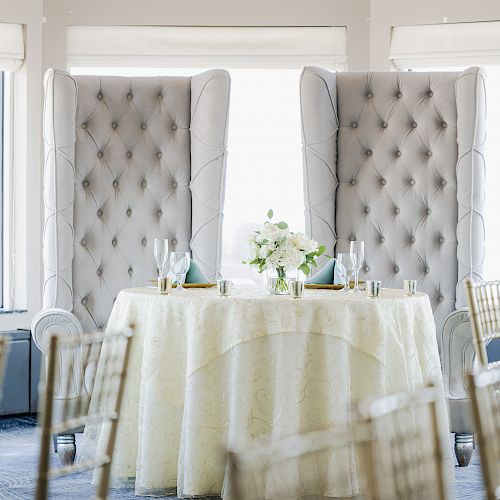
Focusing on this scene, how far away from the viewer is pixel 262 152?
527cm

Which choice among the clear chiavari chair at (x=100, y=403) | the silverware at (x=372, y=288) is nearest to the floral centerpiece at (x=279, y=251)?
the silverware at (x=372, y=288)

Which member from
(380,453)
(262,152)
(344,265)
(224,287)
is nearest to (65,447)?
(224,287)

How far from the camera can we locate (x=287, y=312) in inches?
114

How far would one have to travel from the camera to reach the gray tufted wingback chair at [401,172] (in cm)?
423

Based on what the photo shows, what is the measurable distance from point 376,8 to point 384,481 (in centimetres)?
436

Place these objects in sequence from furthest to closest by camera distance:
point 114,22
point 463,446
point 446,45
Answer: point 114,22 < point 446,45 < point 463,446

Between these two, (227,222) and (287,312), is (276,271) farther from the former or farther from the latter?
(227,222)

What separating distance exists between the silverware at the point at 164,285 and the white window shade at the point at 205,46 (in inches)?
87.2

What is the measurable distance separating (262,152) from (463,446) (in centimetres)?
222

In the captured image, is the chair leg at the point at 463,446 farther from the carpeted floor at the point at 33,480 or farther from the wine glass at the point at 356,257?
the wine glass at the point at 356,257

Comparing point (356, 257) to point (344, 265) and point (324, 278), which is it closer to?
point (344, 265)

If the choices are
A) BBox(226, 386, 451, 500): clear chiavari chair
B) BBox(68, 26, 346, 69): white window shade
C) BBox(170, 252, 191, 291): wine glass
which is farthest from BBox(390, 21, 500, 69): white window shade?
BBox(226, 386, 451, 500): clear chiavari chair

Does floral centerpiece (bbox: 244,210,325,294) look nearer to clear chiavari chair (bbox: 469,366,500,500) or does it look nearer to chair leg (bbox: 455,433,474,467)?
chair leg (bbox: 455,433,474,467)

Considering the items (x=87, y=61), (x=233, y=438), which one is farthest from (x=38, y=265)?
(x=233, y=438)
